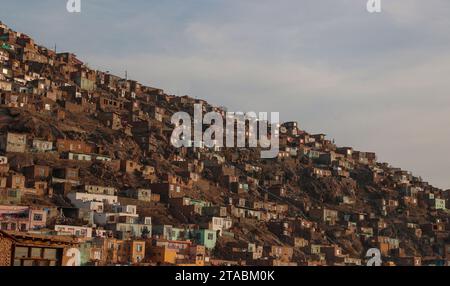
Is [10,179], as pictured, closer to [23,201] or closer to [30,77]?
[23,201]

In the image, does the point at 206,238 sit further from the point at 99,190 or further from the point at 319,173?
the point at 319,173

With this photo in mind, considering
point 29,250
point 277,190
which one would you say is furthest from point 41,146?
point 29,250

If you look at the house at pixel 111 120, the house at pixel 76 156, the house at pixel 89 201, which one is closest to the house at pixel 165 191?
the house at pixel 76 156

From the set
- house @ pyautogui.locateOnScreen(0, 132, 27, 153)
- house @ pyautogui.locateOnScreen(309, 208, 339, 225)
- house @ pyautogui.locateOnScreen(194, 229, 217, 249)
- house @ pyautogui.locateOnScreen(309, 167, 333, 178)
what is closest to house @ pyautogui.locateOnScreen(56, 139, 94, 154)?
house @ pyautogui.locateOnScreen(0, 132, 27, 153)

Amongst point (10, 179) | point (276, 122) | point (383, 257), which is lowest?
point (383, 257)

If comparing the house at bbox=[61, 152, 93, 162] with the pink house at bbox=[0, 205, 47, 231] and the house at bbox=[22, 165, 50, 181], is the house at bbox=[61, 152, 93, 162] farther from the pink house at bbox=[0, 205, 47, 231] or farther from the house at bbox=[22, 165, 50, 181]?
the pink house at bbox=[0, 205, 47, 231]

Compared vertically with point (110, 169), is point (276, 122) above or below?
Answer: above

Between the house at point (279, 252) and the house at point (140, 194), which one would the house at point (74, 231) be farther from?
the house at point (279, 252)
